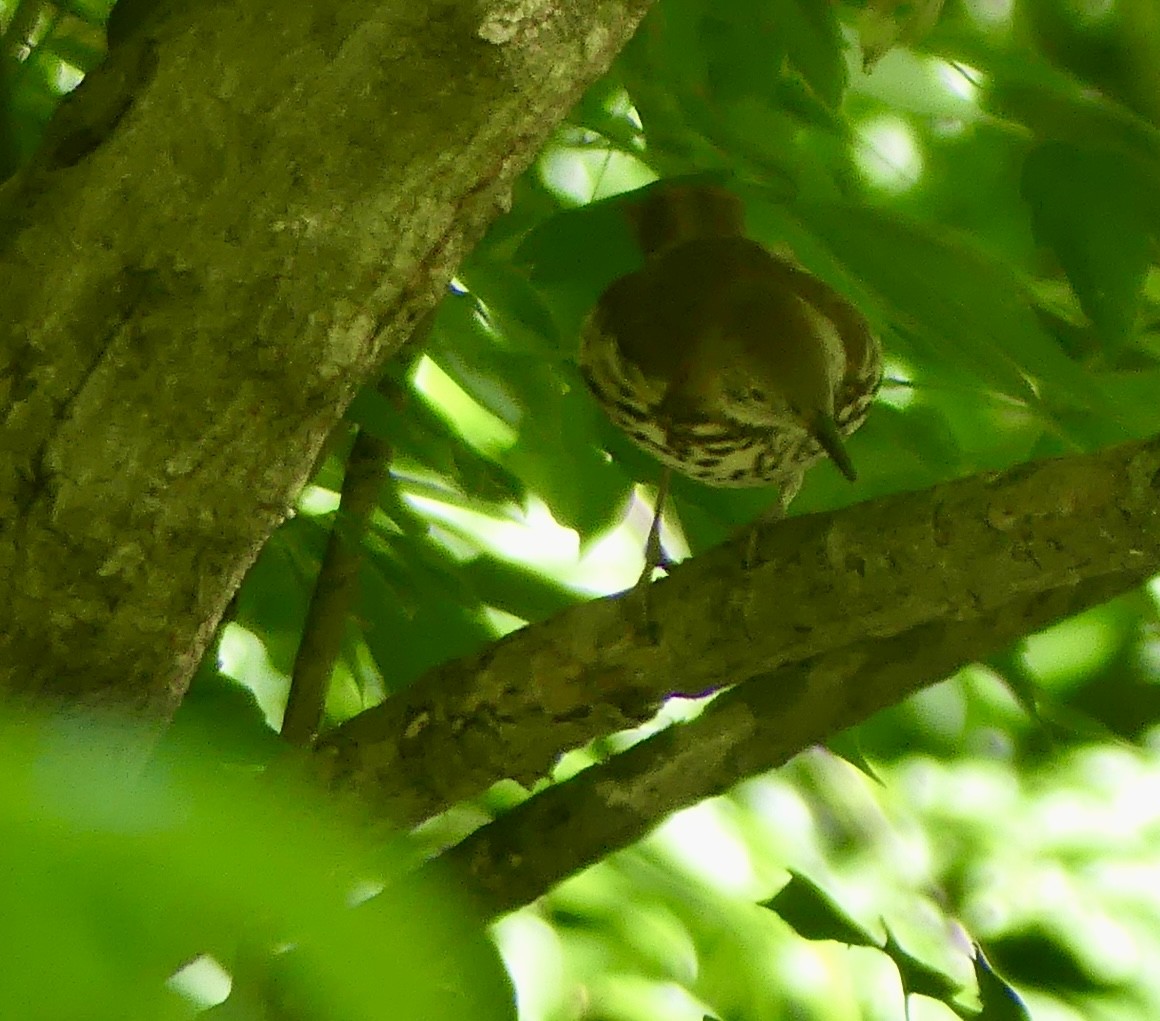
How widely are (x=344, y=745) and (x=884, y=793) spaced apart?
1.62 feet

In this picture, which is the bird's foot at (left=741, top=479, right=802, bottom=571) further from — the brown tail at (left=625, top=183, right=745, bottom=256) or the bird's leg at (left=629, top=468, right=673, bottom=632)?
the brown tail at (left=625, top=183, right=745, bottom=256)

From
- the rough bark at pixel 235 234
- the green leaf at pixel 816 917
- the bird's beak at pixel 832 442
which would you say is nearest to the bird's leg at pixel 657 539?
the bird's beak at pixel 832 442

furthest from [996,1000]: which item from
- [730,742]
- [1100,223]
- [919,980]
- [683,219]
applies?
[683,219]

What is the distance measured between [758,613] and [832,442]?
1.00ft

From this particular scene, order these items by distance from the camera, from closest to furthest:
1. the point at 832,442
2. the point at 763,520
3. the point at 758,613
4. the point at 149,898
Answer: the point at 149,898, the point at 758,613, the point at 763,520, the point at 832,442

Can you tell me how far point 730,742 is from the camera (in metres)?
0.85

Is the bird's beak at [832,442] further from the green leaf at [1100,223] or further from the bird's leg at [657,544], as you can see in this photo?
the green leaf at [1100,223]

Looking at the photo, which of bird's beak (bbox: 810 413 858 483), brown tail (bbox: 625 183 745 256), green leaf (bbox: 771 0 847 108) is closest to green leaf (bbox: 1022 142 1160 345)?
green leaf (bbox: 771 0 847 108)

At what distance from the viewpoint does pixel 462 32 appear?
64cm

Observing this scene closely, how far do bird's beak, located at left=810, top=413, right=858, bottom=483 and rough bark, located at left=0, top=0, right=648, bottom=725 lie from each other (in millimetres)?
401

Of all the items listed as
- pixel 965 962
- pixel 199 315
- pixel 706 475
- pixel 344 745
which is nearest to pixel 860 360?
pixel 706 475

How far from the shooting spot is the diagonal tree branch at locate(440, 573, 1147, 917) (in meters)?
0.82

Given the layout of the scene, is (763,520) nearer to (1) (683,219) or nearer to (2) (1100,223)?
(2) (1100,223)

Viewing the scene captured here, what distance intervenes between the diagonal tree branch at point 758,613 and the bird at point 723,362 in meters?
0.34
